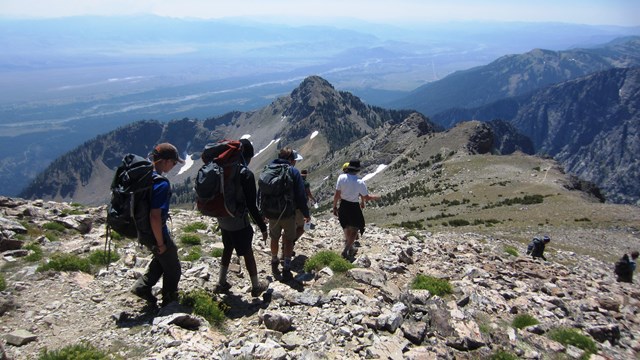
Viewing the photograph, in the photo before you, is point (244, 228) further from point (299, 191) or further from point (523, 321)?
point (523, 321)

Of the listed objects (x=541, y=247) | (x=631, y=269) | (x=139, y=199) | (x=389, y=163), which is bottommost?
(x=389, y=163)

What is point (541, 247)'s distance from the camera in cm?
1980

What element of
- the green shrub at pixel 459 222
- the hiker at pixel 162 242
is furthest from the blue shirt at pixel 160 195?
the green shrub at pixel 459 222

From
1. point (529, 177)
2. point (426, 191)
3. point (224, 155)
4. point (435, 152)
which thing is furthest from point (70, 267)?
point (435, 152)

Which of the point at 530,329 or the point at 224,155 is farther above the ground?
the point at 224,155

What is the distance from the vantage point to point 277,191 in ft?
35.7

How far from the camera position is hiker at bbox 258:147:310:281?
11.0 m

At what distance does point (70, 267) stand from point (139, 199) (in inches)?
185

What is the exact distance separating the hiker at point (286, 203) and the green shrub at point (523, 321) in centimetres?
559

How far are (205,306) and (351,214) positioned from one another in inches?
248

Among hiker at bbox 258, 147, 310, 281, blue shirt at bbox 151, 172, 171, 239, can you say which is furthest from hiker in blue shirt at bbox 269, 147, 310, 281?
blue shirt at bbox 151, 172, 171, 239

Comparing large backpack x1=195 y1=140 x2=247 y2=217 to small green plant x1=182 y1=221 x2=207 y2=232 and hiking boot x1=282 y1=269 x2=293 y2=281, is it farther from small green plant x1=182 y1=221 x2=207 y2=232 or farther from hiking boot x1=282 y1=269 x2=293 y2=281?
small green plant x1=182 y1=221 x2=207 y2=232

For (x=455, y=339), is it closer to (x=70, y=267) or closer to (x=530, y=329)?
(x=530, y=329)

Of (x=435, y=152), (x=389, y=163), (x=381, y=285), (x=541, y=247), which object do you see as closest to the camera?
(x=381, y=285)
